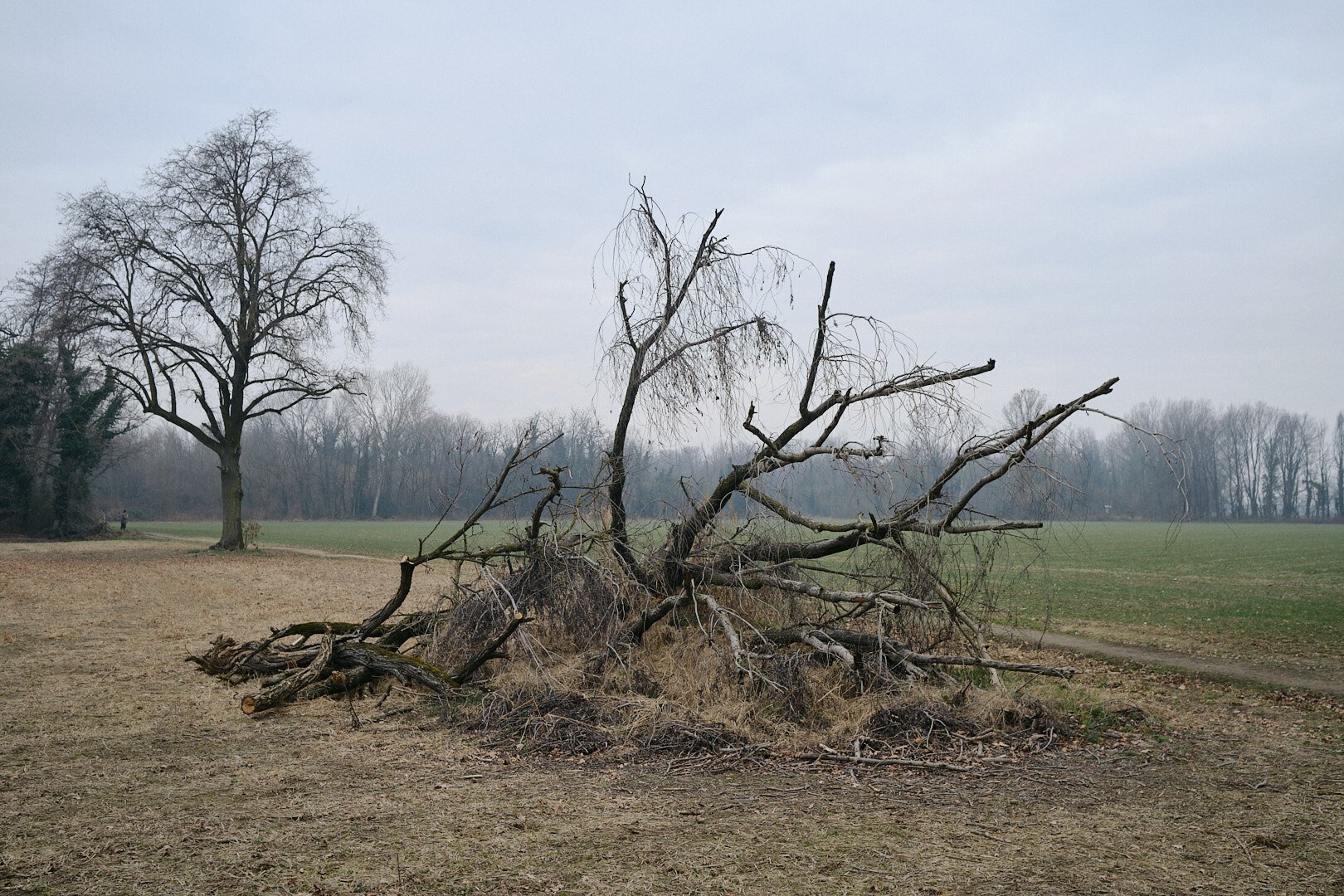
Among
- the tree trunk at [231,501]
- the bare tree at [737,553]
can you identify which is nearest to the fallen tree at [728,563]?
the bare tree at [737,553]

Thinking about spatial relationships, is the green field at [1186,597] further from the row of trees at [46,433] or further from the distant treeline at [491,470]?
the row of trees at [46,433]

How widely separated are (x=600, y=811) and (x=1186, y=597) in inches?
661

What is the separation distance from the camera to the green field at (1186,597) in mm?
10234

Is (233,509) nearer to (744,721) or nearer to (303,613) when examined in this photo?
(303,613)

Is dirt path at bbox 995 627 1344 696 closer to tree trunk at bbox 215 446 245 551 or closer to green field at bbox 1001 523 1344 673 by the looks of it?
green field at bbox 1001 523 1344 673

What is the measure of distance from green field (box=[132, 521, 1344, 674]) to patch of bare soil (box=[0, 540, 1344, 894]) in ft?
6.04

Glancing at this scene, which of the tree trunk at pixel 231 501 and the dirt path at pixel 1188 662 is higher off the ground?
the tree trunk at pixel 231 501

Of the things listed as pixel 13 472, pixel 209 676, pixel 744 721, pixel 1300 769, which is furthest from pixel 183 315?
pixel 1300 769

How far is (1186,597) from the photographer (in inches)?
704

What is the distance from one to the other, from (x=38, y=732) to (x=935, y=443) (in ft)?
24.9

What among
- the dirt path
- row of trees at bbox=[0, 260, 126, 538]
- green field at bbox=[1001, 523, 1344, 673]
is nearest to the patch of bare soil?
the dirt path

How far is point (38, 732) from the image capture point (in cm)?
689

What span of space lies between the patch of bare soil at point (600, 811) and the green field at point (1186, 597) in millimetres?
1840

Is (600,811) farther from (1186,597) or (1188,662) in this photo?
(1186,597)
